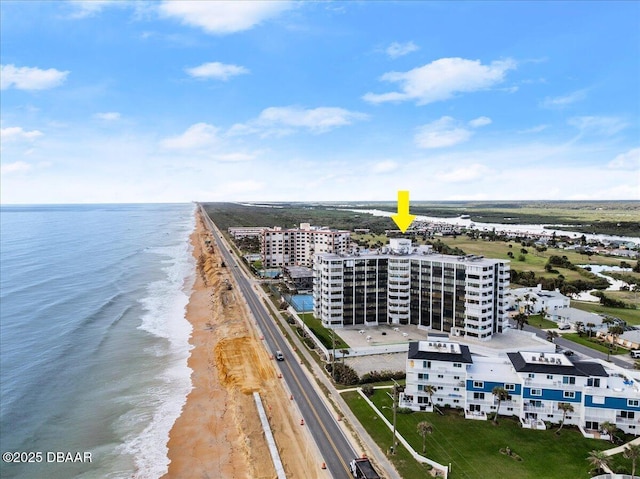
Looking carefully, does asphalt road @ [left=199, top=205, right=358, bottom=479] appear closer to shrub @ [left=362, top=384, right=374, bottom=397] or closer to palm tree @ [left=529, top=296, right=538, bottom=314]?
shrub @ [left=362, top=384, right=374, bottom=397]

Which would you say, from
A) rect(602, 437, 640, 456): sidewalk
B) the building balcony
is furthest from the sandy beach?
rect(602, 437, 640, 456): sidewalk

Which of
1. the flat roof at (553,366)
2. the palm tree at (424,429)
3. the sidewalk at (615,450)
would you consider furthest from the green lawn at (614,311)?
the palm tree at (424,429)

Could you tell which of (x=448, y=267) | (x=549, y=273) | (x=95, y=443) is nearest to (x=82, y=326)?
(x=95, y=443)

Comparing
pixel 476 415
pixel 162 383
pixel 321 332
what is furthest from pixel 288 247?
pixel 476 415

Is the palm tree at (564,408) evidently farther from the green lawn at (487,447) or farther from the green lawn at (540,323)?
the green lawn at (540,323)

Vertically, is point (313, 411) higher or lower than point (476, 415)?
lower

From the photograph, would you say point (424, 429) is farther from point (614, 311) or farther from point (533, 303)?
point (614, 311)
